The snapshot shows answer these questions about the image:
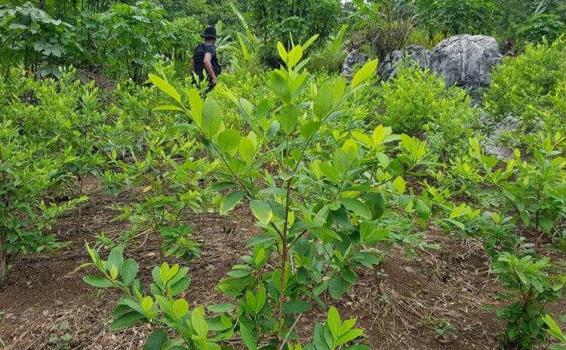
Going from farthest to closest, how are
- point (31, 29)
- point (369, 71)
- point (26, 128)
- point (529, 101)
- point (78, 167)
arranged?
point (529, 101) → point (31, 29) → point (26, 128) → point (78, 167) → point (369, 71)

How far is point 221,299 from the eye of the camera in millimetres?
2312

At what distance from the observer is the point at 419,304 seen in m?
2.47

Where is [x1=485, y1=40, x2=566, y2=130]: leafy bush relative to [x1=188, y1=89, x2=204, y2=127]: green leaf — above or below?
A: below

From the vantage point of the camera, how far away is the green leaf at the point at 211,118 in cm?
98

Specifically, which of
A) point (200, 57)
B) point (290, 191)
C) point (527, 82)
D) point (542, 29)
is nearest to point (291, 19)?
point (200, 57)

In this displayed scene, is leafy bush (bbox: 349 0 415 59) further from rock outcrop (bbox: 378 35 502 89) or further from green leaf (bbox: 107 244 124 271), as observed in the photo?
green leaf (bbox: 107 244 124 271)

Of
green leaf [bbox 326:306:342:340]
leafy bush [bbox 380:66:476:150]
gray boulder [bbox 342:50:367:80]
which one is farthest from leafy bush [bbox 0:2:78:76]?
gray boulder [bbox 342:50:367:80]

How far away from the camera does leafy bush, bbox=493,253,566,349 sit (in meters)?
1.72

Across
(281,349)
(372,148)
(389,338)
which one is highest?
(372,148)

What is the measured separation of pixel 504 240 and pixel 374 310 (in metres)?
0.73

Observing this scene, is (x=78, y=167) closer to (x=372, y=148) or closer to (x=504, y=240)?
(x=372, y=148)

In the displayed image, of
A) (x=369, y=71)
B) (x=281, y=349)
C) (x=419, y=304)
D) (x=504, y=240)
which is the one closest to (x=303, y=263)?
(x=281, y=349)

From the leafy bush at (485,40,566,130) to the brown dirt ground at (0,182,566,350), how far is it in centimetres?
220

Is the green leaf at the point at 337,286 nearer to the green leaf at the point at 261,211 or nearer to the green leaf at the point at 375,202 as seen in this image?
the green leaf at the point at 375,202
